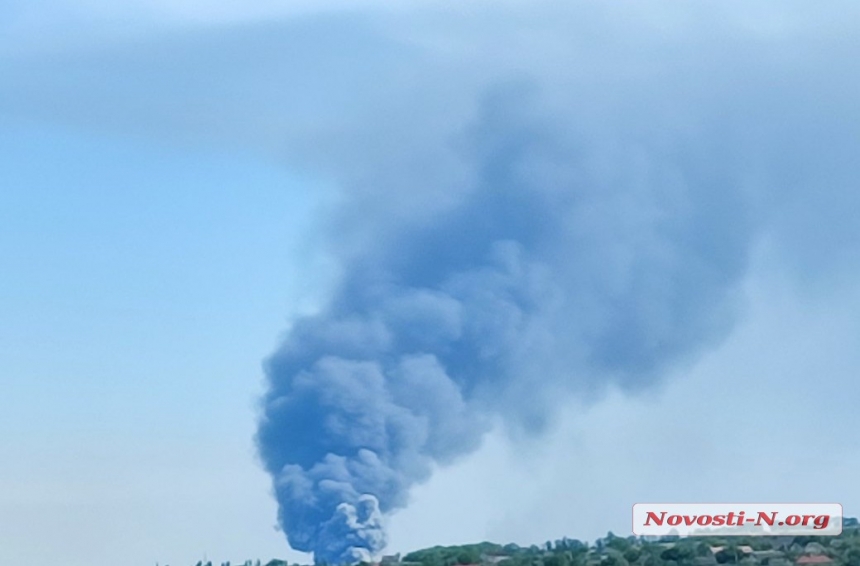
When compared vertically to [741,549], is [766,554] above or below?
below

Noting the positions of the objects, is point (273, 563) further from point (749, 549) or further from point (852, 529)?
point (852, 529)

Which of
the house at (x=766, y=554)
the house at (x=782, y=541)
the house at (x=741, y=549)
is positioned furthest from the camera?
the house at (x=782, y=541)

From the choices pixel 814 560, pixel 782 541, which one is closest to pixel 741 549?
pixel 782 541

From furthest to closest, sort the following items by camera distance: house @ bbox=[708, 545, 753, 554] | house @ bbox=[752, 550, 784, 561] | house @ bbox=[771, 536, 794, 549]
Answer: house @ bbox=[771, 536, 794, 549] → house @ bbox=[708, 545, 753, 554] → house @ bbox=[752, 550, 784, 561]

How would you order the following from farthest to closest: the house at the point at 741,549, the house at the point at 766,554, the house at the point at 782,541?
the house at the point at 782,541
the house at the point at 741,549
the house at the point at 766,554

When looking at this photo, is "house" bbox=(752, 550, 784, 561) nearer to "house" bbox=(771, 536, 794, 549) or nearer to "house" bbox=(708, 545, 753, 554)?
"house" bbox=(708, 545, 753, 554)

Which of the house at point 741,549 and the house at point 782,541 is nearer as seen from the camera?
the house at point 741,549

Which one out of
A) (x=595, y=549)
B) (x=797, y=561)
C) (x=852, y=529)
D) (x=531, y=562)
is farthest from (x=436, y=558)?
(x=852, y=529)

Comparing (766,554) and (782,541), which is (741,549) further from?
(782,541)

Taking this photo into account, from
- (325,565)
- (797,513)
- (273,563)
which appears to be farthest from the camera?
(797,513)

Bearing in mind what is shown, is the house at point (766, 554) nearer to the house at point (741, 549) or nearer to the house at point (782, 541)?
the house at point (741, 549)

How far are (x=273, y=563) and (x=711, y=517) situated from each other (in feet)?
50.8

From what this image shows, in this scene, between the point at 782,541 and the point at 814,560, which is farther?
the point at 782,541

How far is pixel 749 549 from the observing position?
Answer: 53.4 meters
